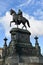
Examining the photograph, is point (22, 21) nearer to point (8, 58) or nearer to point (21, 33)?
point (21, 33)

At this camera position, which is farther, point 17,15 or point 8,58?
point 17,15

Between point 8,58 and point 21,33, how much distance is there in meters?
3.73

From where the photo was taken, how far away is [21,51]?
78.1ft

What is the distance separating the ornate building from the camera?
22859mm

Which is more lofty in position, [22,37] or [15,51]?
[22,37]

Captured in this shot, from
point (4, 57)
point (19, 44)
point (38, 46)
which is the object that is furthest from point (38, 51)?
point (4, 57)

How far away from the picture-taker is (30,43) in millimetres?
24859

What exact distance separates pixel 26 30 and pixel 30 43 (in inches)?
63.4

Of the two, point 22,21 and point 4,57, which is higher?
point 22,21

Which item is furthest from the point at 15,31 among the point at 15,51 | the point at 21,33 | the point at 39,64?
the point at 39,64

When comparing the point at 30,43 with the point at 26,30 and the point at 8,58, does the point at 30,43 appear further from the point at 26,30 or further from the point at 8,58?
the point at 8,58

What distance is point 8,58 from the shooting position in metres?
22.8

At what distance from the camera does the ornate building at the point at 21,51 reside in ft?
75.0

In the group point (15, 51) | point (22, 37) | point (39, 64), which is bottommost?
point (39, 64)
